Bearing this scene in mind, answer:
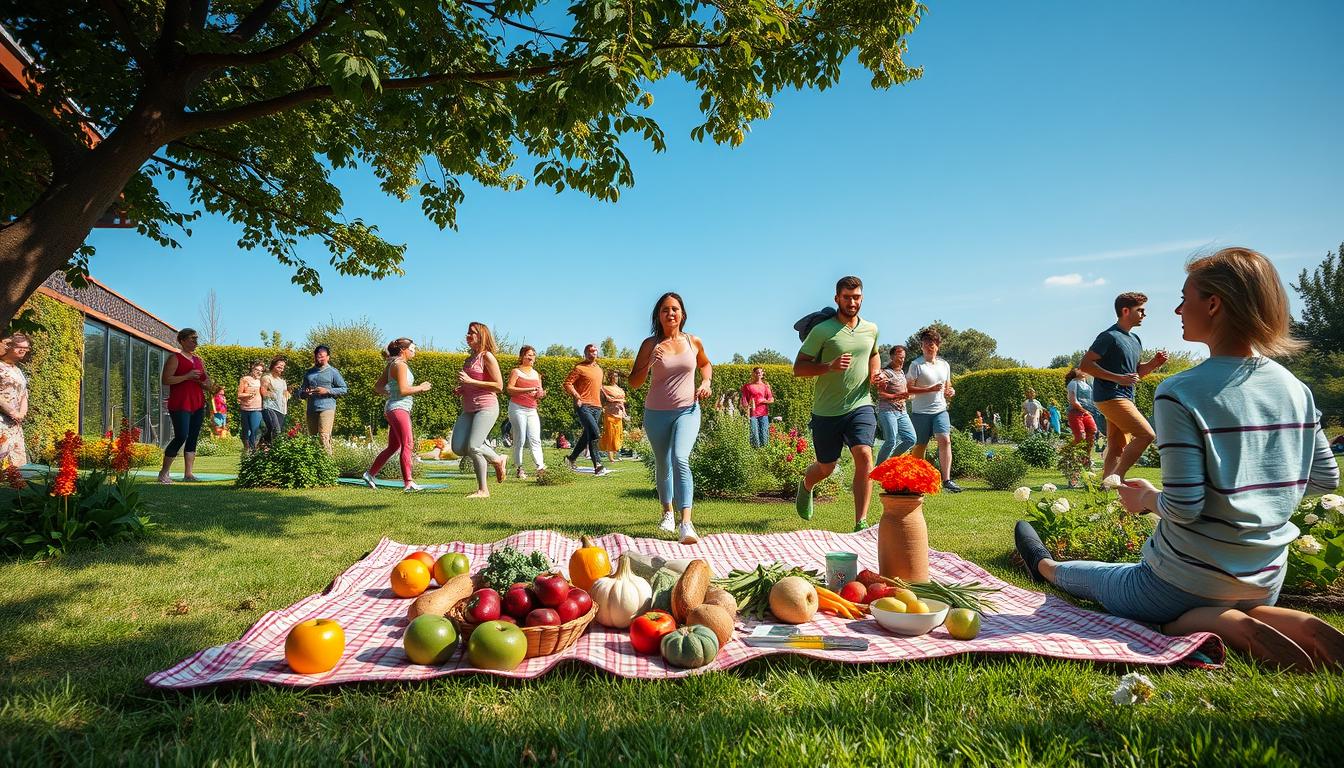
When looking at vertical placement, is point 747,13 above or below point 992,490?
above

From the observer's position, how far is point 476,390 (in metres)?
8.16

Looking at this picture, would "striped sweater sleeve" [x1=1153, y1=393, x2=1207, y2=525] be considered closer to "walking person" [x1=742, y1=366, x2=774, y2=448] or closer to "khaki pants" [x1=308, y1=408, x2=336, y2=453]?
"walking person" [x1=742, y1=366, x2=774, y2=448]

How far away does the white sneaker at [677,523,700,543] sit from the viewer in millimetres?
5008

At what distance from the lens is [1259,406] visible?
2.52 metres

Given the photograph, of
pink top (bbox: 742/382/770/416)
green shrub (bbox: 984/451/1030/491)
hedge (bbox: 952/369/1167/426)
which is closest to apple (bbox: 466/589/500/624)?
green shrub (bbox: 984/451/1030/491)

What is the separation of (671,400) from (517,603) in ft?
9.33

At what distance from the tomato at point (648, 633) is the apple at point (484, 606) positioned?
22.6 inches

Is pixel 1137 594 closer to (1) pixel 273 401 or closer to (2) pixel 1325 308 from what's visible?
(1) pixel 273 401

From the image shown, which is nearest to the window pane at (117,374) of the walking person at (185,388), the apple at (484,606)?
the walking person at (185,388)

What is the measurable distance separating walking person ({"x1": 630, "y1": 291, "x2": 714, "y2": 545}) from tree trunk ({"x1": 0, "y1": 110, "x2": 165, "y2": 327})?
346 centimetres

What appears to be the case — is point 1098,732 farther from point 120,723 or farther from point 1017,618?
point 120,723

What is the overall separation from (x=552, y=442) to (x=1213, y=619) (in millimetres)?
21437

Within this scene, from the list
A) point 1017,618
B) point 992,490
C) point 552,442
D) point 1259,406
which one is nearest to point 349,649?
point 1017,618

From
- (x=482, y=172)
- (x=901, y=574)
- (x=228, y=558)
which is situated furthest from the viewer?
(x=482, y=172)
